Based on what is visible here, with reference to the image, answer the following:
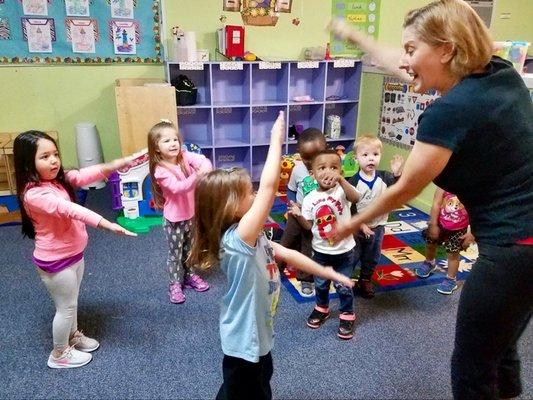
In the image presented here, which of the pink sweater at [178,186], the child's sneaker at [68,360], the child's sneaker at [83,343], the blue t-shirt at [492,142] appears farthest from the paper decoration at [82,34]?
the blue t-shirt at [492,142]

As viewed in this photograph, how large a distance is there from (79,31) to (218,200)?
3.52 meters

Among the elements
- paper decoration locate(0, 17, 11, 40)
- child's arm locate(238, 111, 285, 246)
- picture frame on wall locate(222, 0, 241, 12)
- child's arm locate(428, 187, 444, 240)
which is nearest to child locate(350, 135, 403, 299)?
child's arm locate(428, 187, 444, 240)

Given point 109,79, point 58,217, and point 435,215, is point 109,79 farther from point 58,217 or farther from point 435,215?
point 435,215

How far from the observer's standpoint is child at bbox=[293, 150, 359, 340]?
6.51 ft

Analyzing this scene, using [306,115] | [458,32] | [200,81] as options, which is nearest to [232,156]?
[200,81]

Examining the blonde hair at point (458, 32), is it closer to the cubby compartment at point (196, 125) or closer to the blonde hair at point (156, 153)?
the blonde hair at point (156, 153)

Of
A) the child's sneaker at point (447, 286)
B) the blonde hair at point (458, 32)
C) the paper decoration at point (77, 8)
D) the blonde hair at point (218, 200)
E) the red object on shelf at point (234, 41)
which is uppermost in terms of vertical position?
the paper decoration at point (77, 8)

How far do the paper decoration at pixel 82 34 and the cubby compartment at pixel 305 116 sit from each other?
2.08 meters

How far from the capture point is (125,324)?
223 centimetres

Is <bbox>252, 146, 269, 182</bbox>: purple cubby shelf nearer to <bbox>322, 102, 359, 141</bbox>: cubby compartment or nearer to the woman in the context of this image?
<bbox>322, 102, 359, 141</bbox>: cubby compartment

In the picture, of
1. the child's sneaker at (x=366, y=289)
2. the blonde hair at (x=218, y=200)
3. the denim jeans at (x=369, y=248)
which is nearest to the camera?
the blonde hair at (x=218, y=200)

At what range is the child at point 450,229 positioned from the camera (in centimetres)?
239

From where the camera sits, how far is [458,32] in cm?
104

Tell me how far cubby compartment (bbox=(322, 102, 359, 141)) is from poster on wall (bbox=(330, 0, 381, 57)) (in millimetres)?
568
